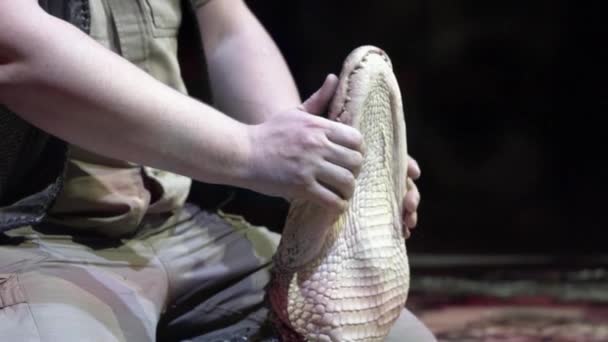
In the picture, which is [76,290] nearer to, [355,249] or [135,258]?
[135,258]

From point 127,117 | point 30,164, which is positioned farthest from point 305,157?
point 30,164

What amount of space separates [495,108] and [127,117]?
4.92ft

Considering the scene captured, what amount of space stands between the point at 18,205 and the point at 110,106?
15cm

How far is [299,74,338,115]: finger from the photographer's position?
69cm

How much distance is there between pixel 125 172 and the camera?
0.78 meters

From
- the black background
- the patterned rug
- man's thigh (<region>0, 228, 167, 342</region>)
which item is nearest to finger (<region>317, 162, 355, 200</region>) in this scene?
man's thigh (<region>0, 228, 167, 342</region>)

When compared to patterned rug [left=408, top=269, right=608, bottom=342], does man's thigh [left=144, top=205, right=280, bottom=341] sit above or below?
below

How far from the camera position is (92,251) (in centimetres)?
75

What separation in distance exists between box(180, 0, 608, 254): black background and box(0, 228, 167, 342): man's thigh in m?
1.07

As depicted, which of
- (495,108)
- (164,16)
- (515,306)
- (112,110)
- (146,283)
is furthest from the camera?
(495,108)

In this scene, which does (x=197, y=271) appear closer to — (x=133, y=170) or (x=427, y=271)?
(x=133, y=170)

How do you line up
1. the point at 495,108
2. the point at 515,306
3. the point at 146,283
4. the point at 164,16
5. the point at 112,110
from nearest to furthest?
the point at 112,110, the point at 146,283, the point at 164,16, the point at 515,306, the point at 495,108

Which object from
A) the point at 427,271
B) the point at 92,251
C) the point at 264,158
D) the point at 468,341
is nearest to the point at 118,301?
the point at 92,251

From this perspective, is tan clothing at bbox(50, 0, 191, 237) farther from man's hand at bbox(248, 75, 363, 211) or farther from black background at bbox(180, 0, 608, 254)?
black background at bbox(180, 0, 608, 254)
